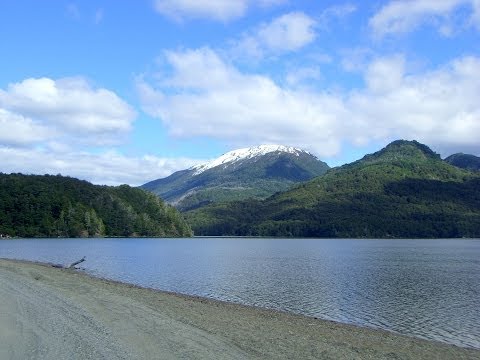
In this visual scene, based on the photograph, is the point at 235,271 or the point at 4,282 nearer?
the point at 4,282

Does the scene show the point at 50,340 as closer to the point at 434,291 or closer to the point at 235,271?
the point at 434,291

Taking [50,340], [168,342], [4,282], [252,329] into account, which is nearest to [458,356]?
[252,329]

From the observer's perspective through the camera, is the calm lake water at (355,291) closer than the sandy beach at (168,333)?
No

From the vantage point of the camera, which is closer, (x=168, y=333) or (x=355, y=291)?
(x=168, y=333)

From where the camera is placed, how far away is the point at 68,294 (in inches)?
1280

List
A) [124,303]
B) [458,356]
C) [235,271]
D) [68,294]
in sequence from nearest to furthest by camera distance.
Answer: [458,356] < [124,303] < [68,294] < [235,271]

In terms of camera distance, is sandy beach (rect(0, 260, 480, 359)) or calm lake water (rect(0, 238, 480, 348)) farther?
calm lake water (rect(0, 238, 480, 348))

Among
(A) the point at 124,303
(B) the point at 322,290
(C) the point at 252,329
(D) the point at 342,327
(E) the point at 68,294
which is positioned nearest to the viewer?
(C) the point at 252,329

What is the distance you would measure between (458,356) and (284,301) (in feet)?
64.2

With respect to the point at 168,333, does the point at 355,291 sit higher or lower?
lower

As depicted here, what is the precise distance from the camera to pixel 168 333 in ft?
67.7

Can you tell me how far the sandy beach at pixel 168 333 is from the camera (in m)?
17.1

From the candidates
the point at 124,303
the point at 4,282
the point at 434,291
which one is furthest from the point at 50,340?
the point at 434,291

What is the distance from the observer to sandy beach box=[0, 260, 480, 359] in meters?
17.1
